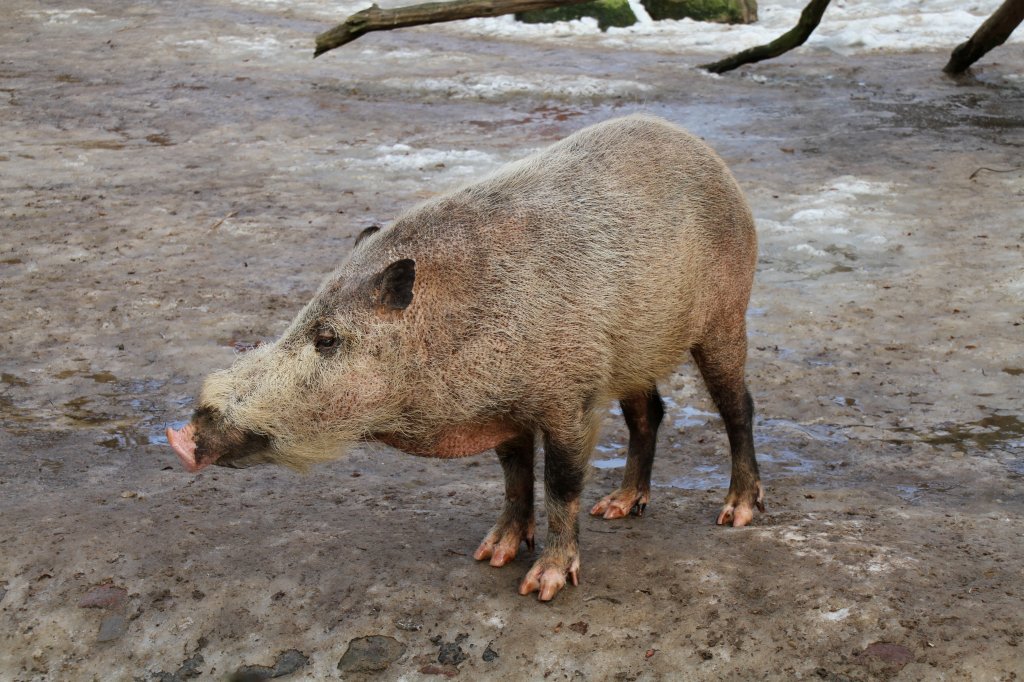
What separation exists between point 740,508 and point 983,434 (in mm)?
1643

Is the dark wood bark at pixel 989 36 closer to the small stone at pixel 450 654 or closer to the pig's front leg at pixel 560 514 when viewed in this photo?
the pig's front leg at pixel 560 514

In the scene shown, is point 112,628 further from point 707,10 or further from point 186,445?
point 707,10

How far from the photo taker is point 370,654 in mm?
3818

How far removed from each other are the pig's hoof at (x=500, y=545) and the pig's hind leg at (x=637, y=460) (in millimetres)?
635

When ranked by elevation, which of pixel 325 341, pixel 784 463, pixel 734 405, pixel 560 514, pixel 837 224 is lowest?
pixel 784 463

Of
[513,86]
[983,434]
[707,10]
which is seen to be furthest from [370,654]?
[707,10]

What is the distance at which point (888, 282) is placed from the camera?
7656 millimetres

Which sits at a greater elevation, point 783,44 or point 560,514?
point 783,44

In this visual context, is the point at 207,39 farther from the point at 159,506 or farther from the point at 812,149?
the point at 159,506

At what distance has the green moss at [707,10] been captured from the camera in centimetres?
1695

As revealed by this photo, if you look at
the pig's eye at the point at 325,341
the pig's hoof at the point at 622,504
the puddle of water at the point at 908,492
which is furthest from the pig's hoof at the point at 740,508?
the pig's eye at the point at 325,341

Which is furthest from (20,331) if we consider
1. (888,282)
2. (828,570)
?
(888,282)

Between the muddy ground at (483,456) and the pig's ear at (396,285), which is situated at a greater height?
the pig's ear at (396,285)

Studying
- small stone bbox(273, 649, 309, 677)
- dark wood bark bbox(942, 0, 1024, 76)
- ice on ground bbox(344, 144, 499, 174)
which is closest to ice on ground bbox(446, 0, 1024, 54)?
dark wood bark bbox(942, 0, 1024, 76)
